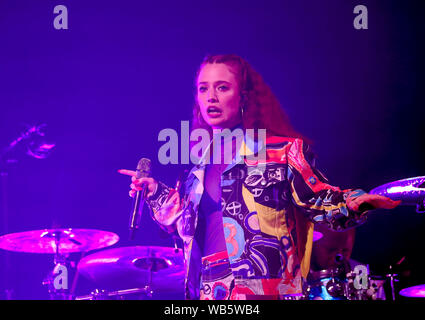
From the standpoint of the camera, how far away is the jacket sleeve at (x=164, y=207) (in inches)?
118

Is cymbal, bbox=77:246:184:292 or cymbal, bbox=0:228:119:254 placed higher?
cymbal, bbox=0:228:119:254

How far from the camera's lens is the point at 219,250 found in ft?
8.96

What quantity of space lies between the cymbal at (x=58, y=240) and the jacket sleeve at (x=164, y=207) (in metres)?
0.28

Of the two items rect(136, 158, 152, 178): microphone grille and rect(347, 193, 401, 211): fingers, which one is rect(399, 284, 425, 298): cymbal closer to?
rect(347, 193, 401, 211): fingers

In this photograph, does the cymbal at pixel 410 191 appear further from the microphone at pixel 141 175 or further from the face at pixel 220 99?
the microphone at pixel 141 175

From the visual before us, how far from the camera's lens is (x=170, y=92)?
3.30 metres

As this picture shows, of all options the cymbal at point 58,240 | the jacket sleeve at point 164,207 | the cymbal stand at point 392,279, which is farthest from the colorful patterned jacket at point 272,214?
the cymbal stand at point 392,279

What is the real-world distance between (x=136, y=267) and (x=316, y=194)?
109cm

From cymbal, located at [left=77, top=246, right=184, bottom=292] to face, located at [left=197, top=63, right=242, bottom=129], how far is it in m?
0.79

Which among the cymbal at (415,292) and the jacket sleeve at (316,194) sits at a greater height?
the jacket sleeve at (316,194)

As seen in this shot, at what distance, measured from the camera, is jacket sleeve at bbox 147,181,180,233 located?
300cm

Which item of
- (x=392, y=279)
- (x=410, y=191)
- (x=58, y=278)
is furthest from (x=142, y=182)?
(x=392, y=279)

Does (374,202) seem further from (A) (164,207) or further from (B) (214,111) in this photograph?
(A) (164,207)

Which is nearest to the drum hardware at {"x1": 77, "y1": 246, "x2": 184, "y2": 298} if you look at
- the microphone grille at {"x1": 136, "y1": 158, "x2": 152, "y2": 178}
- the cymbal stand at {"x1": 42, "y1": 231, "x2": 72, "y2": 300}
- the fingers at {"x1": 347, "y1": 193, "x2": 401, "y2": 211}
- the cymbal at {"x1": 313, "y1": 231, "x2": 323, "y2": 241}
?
the cymbal stand at {"x1": 42, "y1": 231, "x2": 72, "y2": 300}
